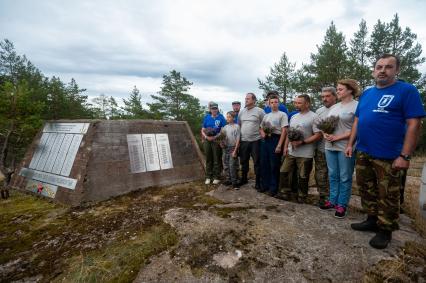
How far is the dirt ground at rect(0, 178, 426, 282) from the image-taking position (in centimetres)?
230

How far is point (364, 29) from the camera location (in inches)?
803

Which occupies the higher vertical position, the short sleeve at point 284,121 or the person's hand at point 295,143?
the short sleeve at point 284,121

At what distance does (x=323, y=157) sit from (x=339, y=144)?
672 mm

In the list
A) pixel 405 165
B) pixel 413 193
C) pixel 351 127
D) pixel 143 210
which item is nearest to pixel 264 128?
pixel 351 127

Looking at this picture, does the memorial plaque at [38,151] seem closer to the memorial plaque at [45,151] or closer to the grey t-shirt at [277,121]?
the memorial plaque at [45,151]

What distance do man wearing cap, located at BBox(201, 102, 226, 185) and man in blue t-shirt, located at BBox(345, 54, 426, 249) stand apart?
3.28m

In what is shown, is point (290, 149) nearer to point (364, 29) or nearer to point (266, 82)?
point (266, 82)

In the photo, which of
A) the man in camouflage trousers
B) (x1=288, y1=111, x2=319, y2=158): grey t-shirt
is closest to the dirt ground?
the man in camouflage trousers

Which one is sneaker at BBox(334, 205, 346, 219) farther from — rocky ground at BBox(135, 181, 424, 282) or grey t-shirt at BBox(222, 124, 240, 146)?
grey t-shirt at BBox(222, 124, 240, 146)

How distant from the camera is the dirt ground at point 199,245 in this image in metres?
2.30

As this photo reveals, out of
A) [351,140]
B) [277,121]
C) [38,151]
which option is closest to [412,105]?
[351,140]

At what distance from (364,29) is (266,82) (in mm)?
9619

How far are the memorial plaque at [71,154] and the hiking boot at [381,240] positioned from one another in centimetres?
545

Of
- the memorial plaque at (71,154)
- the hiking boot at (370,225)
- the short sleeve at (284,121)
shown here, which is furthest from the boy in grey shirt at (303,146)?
the memorial plaque at (71,154)
